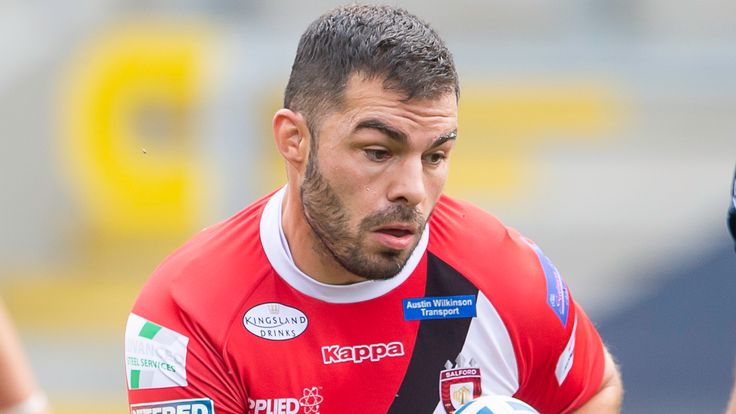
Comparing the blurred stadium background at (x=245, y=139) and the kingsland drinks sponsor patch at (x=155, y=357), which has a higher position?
the blurred stadium background at (x=245, y=139)

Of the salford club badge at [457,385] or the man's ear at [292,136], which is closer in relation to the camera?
the man's ear at [292,136]

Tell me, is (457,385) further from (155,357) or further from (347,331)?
(155,357)

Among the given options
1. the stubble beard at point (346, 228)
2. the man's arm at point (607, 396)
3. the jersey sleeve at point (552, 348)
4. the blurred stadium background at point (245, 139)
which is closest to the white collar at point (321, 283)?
the stubble beard at point (346, 228)

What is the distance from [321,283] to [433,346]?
0.36m

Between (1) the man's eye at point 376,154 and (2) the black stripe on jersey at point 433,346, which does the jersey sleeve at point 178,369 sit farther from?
(1) the man's eye at point 376,154

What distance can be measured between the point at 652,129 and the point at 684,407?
7.82ft

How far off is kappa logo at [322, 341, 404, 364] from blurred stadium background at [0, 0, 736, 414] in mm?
5396

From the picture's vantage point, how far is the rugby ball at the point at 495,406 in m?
3.23

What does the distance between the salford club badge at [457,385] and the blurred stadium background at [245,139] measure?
17.4 ft

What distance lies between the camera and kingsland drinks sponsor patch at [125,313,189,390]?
3391 millimetres

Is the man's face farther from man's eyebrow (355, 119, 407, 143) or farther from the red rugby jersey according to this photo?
the red rugby jersey

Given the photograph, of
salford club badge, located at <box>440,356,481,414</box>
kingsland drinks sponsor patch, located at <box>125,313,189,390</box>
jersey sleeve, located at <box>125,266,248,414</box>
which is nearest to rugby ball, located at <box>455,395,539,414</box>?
salford club badge, located at <box>440,356,481,414</box>

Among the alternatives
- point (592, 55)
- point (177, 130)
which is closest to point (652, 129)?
point (592, 55)

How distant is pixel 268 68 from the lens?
948 centimetres
